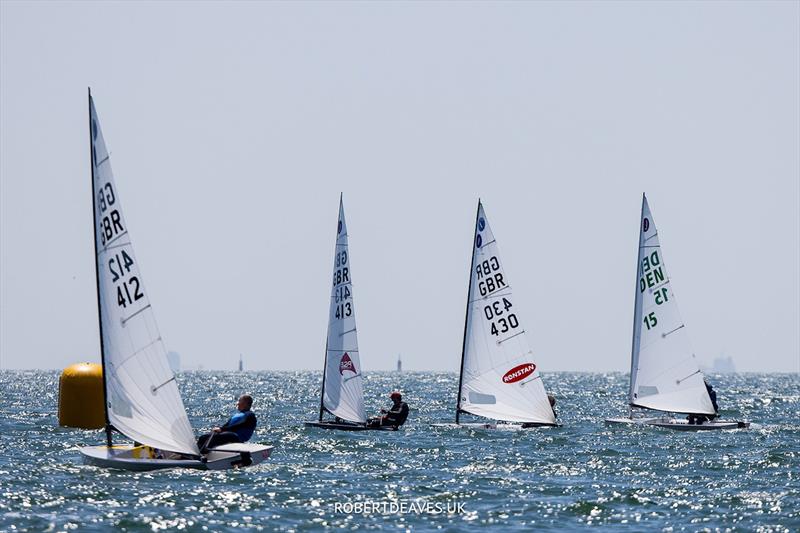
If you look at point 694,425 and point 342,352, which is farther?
point 694,425

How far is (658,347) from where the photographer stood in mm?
41312

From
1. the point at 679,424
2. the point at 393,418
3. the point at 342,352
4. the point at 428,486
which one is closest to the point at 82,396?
the point at 342,352

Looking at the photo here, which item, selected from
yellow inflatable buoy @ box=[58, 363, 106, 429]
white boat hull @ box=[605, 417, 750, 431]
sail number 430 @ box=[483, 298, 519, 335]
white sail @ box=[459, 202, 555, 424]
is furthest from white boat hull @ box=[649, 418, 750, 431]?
yellow inflatable buoy @ box=[58, 363, 106, 429]

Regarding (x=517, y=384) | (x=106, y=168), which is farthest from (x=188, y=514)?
(x=517, y=384)

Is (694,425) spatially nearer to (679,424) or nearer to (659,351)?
(679,424)

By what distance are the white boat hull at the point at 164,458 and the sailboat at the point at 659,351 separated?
17.9m

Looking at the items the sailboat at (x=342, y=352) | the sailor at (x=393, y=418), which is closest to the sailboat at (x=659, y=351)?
the sailor at (x=393, y=418)

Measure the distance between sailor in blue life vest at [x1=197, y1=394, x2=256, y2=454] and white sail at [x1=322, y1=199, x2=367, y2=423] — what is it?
37.6 feet

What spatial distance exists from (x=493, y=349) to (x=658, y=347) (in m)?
5.98

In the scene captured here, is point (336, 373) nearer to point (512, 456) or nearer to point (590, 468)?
point (512, 456)

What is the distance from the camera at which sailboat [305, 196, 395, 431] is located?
125 ft

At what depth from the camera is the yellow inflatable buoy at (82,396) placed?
119ft

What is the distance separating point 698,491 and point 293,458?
8984 millimetres

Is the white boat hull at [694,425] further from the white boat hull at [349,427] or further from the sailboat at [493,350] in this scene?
the white boat hull at [349,427]
